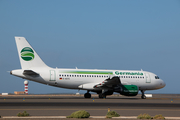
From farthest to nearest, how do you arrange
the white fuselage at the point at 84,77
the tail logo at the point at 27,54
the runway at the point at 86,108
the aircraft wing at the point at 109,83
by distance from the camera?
the tail logo at the point at 27,54 < the white fuselage at the point at 84,77 < the aircraft wing at the point at 109,83 < the runway at the point at 86,108

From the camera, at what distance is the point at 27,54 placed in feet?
131

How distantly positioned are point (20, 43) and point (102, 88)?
13.8 metres

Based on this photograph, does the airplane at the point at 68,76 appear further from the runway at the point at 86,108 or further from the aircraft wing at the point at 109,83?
the runway at the point at 86,108

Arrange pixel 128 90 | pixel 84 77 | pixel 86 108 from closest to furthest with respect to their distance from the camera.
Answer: pixel 86 108 < pixel 128 90 < pixel 84 77

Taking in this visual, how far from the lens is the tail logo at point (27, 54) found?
3984 centimetres

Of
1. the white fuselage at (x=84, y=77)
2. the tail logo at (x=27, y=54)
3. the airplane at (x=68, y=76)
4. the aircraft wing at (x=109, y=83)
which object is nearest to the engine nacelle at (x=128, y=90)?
the airplane at (x=68, y=76)

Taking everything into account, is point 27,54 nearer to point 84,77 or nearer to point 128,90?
point 84,77

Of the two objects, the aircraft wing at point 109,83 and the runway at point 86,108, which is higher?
the aircraft wing at point 109,83

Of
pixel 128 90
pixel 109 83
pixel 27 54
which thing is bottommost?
pixel 128 90

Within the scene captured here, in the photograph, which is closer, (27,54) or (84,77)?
(27,54)

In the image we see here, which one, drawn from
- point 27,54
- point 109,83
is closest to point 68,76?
point 109,83

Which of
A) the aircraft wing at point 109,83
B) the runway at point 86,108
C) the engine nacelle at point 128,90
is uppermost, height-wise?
the aircraft wing at point 109,83

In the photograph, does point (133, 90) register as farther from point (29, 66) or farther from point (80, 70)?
point (29, 66)

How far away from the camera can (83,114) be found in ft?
50.8
